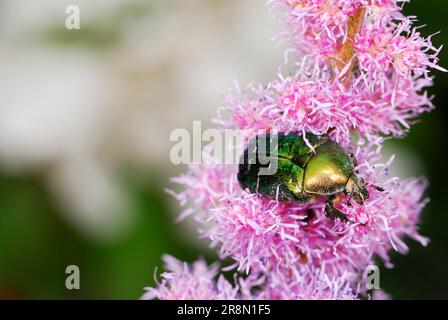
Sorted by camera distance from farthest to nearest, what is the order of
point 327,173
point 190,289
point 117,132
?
1. point 117,132
2. point 190,289
3. point 327,173

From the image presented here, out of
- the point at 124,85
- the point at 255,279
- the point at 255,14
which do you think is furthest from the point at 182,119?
the point at 255,279

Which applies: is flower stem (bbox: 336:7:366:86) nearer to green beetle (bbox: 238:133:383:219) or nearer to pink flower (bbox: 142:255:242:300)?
green beetle (bbox: 238:133:383:219)

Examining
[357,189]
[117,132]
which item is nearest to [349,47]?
[357,189]

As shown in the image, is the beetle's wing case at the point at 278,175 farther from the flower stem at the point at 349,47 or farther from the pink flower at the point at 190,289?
the pink flower at the point at 190,289

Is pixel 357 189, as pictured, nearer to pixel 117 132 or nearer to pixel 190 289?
pixel 190 289

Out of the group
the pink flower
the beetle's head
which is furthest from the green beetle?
the pink flower

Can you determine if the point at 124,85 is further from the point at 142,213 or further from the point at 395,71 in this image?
the point at 395,71
